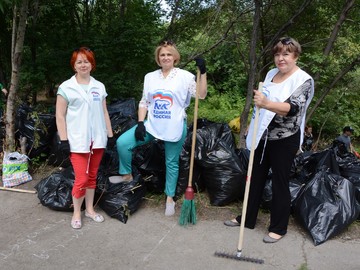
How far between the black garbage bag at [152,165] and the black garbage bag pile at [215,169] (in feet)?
0.91

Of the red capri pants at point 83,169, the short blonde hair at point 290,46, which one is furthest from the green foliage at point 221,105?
the short blonde hair at point 290,46

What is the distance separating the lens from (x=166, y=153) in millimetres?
3400

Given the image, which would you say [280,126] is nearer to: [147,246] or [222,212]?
[222,212]

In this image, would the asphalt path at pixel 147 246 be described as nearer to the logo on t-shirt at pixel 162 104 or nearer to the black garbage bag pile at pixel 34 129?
the logo on t-shirt at pixel 162 104

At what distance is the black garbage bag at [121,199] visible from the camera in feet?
11.1

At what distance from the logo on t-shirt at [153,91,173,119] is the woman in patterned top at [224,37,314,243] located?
0.78m

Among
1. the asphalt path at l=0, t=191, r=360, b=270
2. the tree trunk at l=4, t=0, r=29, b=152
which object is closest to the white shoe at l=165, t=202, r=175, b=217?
the asphalt path at l=0, t=191, r=360, b=270

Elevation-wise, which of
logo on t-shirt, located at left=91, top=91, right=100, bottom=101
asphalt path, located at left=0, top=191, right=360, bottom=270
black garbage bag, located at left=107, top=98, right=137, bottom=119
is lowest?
asphalt path, located at left=0, top=191, right=360, bottom=270

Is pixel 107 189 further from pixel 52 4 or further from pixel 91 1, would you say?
pixel 91 1

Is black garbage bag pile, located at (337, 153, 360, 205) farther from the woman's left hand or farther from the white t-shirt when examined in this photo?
the white t-shirt

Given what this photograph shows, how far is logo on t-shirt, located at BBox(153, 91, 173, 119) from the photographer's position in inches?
125

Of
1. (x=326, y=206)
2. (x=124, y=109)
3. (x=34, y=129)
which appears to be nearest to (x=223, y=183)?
(x=326, y=206)

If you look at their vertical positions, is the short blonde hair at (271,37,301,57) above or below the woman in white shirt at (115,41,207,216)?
above

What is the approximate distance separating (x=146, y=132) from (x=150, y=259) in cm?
117
